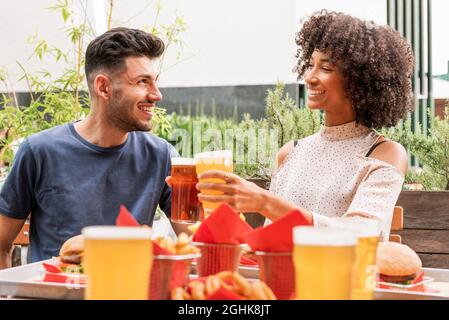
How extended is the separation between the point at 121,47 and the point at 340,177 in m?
0.96

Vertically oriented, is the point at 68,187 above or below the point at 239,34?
below

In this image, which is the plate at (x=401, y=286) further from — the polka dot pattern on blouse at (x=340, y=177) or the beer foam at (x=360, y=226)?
the polka dot pattern on blouse at (x=340, y=177)

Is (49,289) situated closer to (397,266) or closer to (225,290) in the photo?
(225,290)

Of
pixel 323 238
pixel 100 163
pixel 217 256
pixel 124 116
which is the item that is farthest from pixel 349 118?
pixel 323 238

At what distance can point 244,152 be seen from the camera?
4.53 m

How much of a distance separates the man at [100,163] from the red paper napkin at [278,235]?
1.26 meters

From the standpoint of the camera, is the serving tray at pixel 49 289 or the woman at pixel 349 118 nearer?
the serving tray at pixel 49 289

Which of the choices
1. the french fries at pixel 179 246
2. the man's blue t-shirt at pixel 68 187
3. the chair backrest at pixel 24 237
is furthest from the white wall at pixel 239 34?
the french fries at pixel 179 246

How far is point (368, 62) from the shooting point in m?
2.57

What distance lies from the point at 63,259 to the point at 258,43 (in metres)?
4.46

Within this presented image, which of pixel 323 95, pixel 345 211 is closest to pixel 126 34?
pixel 323 95

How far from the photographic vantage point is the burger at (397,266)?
164 centimetres

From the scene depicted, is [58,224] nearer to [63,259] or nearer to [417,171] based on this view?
[63,259]

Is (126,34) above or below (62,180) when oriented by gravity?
above
